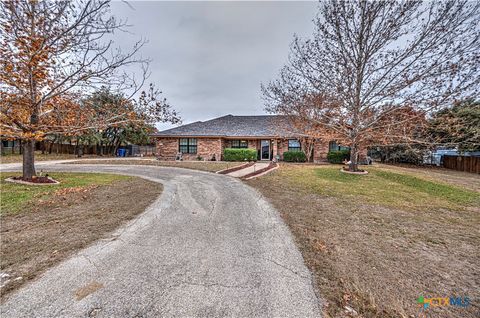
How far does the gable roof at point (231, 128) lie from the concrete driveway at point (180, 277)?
14.0 meters

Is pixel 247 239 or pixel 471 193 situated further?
pixel 471 193

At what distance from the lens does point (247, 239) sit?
136 inches

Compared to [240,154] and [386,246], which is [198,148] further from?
[386,246]

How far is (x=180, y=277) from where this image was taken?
7.75 feet

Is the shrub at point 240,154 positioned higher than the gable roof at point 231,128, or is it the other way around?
the gable roof at point 231,128

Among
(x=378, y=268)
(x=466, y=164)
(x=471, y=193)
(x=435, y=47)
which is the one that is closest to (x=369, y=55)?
(x=435, y=47)

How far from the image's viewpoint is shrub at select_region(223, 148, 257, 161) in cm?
1742

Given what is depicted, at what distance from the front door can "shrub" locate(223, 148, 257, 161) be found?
145 cm

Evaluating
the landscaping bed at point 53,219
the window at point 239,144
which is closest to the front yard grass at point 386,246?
the landscaping bed at point 53,219

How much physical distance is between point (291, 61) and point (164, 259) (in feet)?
36.4

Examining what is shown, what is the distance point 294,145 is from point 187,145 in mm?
10304

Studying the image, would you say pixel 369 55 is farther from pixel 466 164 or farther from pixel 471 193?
pixel 466 164

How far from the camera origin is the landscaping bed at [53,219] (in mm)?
2590

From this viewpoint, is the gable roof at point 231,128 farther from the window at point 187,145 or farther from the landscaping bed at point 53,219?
the landscaping bed at point 53,219
